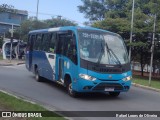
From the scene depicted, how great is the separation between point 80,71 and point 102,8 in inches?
1357

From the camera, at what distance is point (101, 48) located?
1351 centimetres

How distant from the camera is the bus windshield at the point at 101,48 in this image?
43.5 feet

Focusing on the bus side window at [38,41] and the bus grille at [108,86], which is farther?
the bus side window at [38,41]

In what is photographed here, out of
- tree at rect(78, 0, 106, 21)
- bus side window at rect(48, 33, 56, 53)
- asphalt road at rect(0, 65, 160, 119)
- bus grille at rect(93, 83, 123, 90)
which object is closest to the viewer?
asphalt road at rect(0, 65, 160, 119)

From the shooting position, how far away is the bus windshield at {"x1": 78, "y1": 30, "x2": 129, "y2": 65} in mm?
13273

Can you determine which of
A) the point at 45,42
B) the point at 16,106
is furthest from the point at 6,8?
the point at 45,42

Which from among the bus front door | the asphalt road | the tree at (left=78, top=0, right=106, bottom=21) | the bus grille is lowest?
the asphalt road

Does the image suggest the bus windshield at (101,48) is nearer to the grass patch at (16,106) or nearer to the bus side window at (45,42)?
the grass patch at (16,106)

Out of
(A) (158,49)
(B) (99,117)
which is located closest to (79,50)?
(B) (99,117)

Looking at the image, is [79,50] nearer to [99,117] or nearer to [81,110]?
[81,110]

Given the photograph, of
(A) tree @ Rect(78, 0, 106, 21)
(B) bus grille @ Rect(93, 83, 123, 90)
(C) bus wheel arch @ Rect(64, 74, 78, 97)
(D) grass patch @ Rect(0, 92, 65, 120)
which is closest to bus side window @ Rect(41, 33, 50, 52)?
(C) bus wheel arch @ Rect(64, 74, 78, 97)

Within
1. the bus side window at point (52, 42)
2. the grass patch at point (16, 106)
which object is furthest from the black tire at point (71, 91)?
the grass patch at point (16, 106)

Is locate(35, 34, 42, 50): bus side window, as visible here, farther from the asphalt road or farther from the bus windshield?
the bus windshield

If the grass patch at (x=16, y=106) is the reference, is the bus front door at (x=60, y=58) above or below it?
above
